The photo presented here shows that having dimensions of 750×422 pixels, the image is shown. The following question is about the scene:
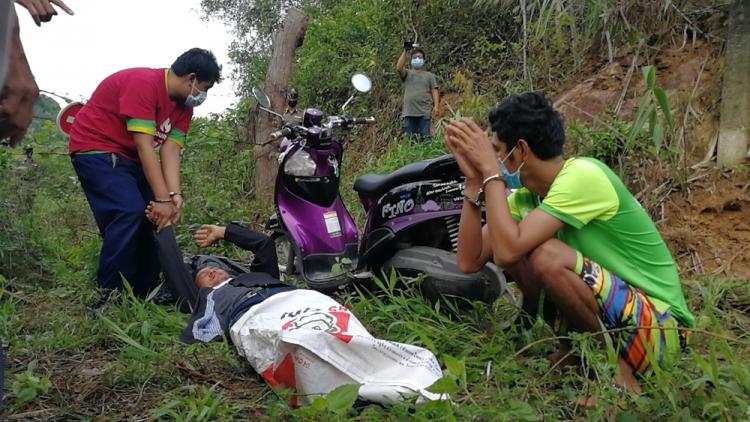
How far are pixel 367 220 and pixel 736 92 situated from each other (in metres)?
2.79

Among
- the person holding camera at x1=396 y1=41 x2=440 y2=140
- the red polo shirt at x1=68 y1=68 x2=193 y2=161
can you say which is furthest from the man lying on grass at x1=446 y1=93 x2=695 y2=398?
the person holding camera at x1=396 y1=41 x2=440 y2=140

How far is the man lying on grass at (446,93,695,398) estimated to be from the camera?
236cm

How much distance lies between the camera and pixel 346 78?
11203 millimetres

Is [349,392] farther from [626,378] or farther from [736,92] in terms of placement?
[736,92]

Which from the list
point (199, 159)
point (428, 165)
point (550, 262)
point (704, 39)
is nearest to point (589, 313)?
point (550, 262)

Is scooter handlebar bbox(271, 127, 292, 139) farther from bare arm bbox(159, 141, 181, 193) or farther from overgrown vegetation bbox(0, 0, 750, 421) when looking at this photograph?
overgrown vegetation bbox(0, 0, 750, 421)

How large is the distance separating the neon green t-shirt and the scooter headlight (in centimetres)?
173

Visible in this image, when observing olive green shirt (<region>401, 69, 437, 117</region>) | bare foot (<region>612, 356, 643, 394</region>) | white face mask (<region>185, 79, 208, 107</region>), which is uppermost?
white face mask (<region>185, 79, 208, 107</region>)

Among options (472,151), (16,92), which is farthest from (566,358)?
(16,92)

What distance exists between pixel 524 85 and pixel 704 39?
236 centimetres

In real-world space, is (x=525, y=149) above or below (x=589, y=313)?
above

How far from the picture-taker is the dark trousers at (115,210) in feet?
11.9

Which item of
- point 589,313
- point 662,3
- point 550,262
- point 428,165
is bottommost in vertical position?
point 589,313

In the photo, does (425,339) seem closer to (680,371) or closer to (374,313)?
(374,313)
